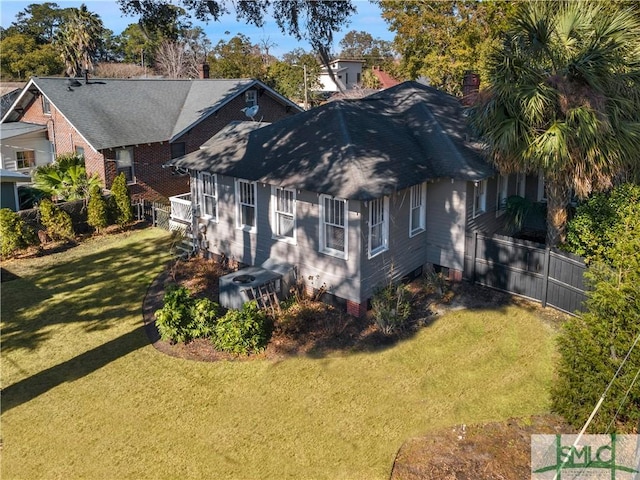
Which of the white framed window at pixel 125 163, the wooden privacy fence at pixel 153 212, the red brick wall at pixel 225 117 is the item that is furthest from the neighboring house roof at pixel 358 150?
the red brick wall at pixel 225 117

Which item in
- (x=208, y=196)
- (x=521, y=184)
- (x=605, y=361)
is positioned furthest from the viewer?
(x=521, y=184)

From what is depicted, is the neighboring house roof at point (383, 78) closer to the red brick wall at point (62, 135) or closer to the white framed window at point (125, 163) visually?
the red brick wall at point (62, 135)

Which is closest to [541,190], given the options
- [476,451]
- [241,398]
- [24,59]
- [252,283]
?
[252,283]

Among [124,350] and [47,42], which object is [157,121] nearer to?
[124,350]

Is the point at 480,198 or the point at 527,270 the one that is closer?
the point at 527,270

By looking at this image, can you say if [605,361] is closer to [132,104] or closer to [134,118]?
[134,118]
